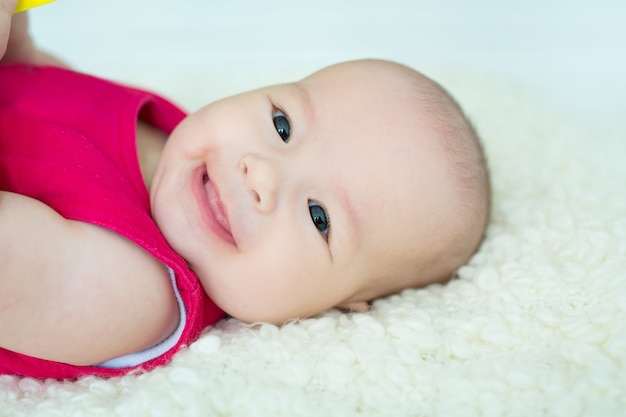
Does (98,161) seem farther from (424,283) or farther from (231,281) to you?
(424,283)

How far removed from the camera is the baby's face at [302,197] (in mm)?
1161

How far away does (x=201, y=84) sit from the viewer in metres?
2.01

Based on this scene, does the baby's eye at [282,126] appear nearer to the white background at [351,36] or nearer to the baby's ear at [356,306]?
the baby's ear at [356,306]

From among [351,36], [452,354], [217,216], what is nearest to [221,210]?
[217,216]

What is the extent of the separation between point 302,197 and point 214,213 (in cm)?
14

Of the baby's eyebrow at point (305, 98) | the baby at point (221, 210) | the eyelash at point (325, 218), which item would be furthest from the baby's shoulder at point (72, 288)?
the baby's eyebrow at point (305, 98)

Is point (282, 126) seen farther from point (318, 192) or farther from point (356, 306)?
point (356, 306)

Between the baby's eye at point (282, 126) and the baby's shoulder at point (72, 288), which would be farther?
the baby's eye at point (282, 126)

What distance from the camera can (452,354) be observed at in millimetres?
1089

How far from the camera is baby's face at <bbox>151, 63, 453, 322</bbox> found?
1.16 metres

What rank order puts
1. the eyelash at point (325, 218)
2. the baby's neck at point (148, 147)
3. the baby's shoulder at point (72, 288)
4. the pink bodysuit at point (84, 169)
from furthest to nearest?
the baby's neck at point (148, 147) → the eyelash at point (325, 218) → the pink bodysuit at point (84, 169) → the baby's shoulder at point (72, 288)

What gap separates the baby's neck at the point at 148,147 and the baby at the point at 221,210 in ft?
0.05

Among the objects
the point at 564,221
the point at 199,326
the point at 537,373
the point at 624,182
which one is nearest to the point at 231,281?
the point at 199,326

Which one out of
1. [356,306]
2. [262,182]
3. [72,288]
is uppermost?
[262,182]
